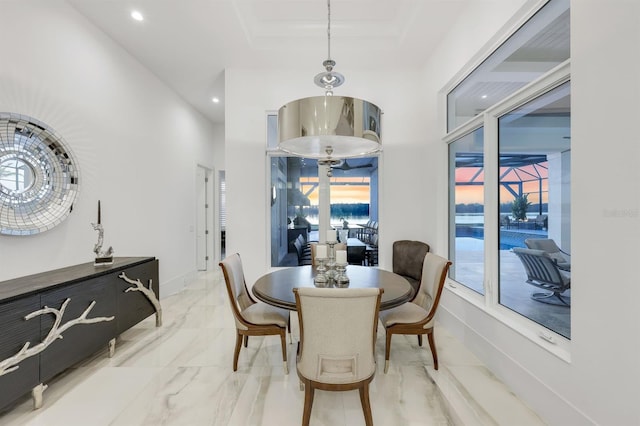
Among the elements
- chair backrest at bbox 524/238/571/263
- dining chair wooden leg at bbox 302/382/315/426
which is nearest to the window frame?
chair backrest at bbox 524/238/571/263

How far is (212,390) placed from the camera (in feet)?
7.17

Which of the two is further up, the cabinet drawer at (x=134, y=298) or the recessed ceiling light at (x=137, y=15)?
the recessed ceiling light at (x=137, y=15)

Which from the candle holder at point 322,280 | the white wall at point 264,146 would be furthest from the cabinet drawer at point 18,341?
the white wall at point 264,146

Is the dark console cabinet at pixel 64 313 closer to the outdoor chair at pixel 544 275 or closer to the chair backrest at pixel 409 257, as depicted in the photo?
the chair backrest at pixel 409 257

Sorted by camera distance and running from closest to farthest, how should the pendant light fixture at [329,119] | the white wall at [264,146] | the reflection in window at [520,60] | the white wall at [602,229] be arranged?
the white wall at [602,229], the pendant light fixture at [329,119], the reflection in window at [520,60], the white wall at [264,146]

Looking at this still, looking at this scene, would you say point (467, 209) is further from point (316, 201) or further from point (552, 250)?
point (316, 201)

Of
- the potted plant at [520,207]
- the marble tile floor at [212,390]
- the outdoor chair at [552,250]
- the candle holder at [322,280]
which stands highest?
the potted plant at [520,207]

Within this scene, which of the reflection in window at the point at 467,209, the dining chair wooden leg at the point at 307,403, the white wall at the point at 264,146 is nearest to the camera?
the dining chair wooden leg at the point at 307,403

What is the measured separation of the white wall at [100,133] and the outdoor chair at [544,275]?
4292 mm

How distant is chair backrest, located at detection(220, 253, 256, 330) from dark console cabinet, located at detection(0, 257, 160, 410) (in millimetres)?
1162

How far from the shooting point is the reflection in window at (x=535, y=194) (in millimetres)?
1935

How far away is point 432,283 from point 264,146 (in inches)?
117

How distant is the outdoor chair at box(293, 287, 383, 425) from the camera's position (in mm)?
1600

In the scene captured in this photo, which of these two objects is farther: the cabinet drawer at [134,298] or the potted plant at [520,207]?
the cabinet drawer at [134,298]
